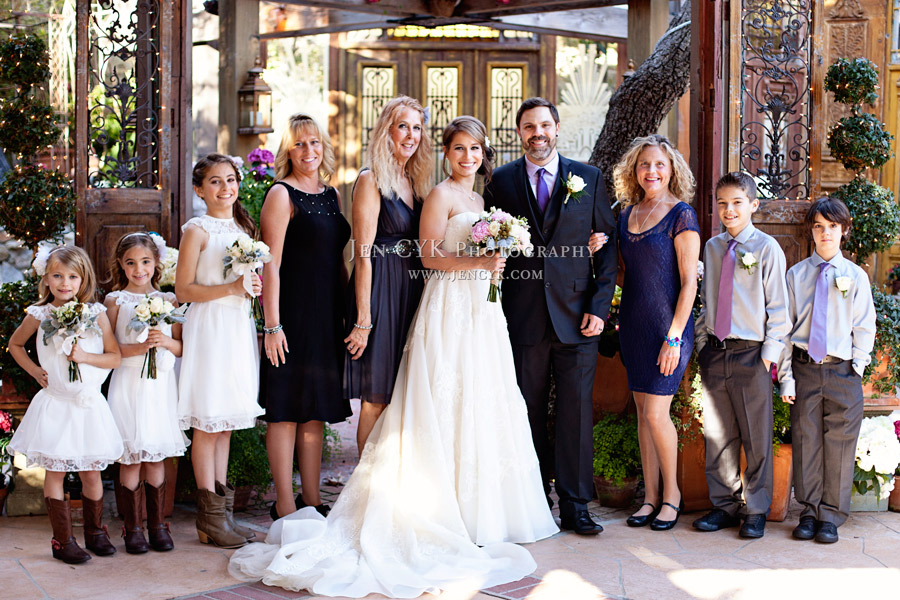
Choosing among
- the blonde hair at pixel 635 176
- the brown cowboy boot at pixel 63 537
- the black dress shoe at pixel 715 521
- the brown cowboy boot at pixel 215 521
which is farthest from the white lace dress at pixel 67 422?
the black dress shoe at pixel 715 521

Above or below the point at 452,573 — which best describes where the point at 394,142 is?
above

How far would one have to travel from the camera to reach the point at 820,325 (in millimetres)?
4547

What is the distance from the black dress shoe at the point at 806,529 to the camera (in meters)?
4.59

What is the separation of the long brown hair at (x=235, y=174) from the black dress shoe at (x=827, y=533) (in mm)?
3121

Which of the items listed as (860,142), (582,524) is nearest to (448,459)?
(582,524)

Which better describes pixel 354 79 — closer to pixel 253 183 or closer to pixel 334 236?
pixel 253 183

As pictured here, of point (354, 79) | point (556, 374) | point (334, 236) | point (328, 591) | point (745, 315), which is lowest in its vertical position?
point (328, 591)

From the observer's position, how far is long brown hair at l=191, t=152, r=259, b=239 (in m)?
4.42

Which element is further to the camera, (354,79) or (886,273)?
(354,79)

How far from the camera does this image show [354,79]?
39.2 ft

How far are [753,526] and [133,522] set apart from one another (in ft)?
9.76

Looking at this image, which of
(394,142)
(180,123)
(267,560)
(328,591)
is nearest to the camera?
(328,591)

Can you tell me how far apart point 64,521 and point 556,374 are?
2.41 meters

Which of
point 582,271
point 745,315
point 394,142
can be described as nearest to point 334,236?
point 394,142
